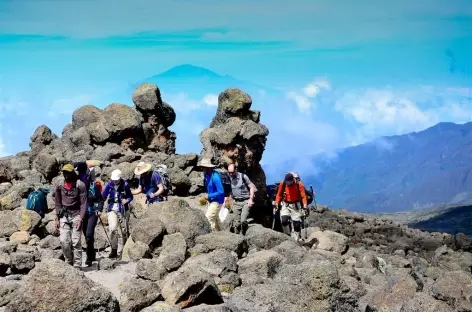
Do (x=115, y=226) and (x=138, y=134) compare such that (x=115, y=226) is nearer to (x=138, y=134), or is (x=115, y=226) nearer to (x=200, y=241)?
(x=200, y=241)

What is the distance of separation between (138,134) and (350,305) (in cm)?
2692

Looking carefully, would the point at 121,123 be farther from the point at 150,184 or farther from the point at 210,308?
the point at 210,308

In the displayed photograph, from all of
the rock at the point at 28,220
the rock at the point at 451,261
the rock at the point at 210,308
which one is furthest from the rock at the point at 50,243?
the rock at the point at 451,261

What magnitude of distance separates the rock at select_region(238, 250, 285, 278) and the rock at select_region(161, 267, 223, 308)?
2.46 m

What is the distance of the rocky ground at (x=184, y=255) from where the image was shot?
36.8 ft

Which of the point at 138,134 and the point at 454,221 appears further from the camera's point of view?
the point at 454,221

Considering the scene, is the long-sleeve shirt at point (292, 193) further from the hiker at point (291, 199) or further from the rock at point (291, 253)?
the rock at point (291, 253)

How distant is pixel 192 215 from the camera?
65.0 feet

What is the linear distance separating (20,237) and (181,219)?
18.7 ft

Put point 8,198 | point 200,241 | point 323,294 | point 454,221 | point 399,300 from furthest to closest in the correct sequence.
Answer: point 454,221
point 8,198
point 200,241
point 399,300
point 323,294

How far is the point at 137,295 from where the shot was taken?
12234 millimetres

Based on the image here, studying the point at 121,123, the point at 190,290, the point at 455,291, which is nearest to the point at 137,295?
the point at 190,290

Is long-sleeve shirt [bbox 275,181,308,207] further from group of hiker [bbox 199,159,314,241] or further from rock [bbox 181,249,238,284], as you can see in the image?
rock [bbox 181,249,238,284]

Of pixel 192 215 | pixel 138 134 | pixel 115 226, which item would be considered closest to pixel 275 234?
pixel 192 215
